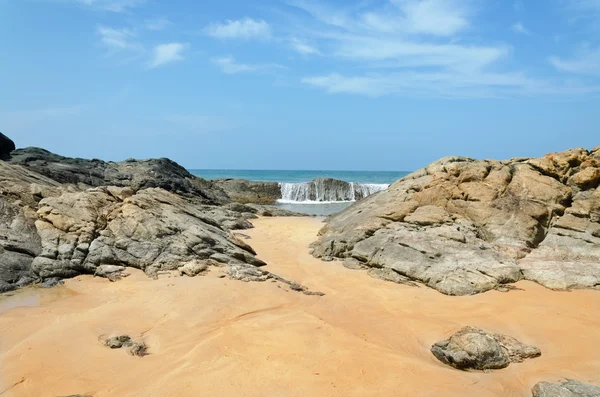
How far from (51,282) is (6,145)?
59.3 feet

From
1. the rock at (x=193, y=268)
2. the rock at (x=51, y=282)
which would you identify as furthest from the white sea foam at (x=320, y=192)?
the rock at (x=51, y=282)

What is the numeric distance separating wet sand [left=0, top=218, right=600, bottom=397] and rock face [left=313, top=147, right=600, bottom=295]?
2.26ft

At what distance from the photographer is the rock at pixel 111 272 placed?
295 inches

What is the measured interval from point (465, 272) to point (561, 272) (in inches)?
71.1

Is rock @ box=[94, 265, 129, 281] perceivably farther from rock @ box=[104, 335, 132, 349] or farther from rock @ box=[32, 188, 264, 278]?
rock @ box=[104, 335, 132, 349]

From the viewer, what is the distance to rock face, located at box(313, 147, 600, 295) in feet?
25.9

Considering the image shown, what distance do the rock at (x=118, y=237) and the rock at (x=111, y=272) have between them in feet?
0.54

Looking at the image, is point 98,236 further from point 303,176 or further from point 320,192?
point 303,176

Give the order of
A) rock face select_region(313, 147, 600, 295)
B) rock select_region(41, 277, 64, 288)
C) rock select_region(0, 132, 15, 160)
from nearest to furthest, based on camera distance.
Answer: rock select_region(41, 277, 64, 288)
rock face select_region(313, 147, 600, 295)
rock select_region(0, 132, 15, 160)

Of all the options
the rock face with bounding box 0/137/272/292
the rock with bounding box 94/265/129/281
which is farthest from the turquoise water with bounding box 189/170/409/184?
the rock with bounding box 94/265/129/281

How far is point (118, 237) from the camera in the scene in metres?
8.38

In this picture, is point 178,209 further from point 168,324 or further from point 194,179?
point 194,179

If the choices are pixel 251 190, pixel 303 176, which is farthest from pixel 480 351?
pixel 303 176

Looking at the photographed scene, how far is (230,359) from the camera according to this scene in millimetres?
4758
